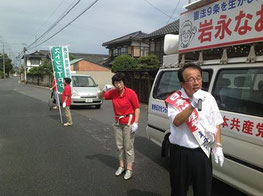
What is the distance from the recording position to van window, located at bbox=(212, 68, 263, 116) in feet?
9.89

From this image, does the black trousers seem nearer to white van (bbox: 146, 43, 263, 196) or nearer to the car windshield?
white van (bbox: 146, 43, 263, 196)

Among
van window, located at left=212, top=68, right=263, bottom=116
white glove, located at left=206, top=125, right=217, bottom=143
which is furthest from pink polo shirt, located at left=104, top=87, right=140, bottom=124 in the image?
white glove, located at left=206, top=125, right=217, bottom=143

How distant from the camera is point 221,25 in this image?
3.51 meters

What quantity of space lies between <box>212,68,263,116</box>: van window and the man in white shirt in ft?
2.68

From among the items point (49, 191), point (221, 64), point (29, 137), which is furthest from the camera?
point (29, 137)

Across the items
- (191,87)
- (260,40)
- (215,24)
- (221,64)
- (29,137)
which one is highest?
(215,24)

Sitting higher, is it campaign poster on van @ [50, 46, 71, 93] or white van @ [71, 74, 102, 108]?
campaign poster on van @ [50, 46, 71, 93]

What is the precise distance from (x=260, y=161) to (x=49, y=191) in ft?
9.04

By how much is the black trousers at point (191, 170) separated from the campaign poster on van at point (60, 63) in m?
7.82

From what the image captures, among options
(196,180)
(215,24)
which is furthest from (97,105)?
(196,180)

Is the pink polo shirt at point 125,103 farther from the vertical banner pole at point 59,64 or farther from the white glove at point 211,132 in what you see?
the vertical banner pole at point 59,64

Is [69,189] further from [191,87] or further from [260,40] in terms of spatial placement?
[260,40]

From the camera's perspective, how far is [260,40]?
2973 millimetres

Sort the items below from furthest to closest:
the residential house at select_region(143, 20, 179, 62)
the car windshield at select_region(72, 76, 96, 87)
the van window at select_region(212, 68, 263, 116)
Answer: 1. the residential house at select_region(143, 20, 179, 62)
2. the car windshield at select_region(72, 76, 96, 87)
3. the van window at select_region(212, 68, 263, 116)
